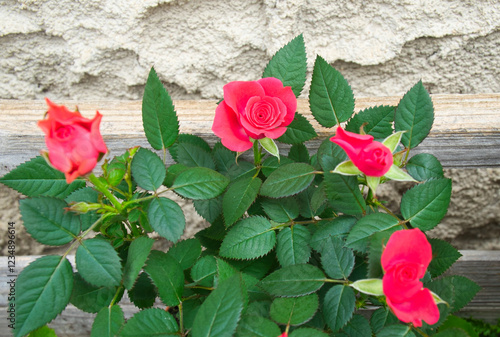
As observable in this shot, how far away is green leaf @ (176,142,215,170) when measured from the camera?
593 millimetres

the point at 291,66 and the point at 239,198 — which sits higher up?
the point at 291,66

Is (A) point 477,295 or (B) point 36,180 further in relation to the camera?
(A) point 477,295

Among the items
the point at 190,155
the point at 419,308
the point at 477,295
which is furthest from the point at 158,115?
the point at 477,295

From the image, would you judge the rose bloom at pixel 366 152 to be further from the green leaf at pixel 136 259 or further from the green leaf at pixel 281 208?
the green leaf at pixel 136 259

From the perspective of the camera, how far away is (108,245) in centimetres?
48

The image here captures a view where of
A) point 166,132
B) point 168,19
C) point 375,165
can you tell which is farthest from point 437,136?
point 168,19

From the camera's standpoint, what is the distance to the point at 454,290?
0.47m

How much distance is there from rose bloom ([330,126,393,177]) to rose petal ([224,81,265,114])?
121 millimetres

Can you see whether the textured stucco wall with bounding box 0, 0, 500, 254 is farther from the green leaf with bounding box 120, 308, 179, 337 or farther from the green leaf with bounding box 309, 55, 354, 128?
the green leaf with bounding box 120, 308, 179, 337

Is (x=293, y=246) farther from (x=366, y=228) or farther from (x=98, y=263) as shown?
(x=98, y=263)

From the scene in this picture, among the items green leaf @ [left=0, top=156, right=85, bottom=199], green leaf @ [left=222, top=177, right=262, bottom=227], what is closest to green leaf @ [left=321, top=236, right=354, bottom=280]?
green leaf @ [left=222, top=177, right=262, bottom=227]

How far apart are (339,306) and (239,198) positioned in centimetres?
19

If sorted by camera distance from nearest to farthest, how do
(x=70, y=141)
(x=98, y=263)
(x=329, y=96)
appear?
(x=70, y=141), (x=98, y=263), (x=329, y=96)

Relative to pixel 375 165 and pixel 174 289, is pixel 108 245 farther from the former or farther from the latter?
pixel 375 165
